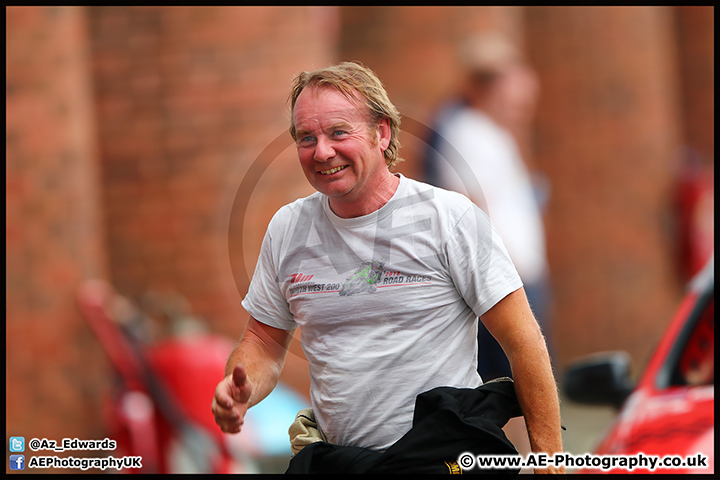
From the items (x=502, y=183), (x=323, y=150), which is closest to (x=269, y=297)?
(x=323, y=150)

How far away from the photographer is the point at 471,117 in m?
4.76

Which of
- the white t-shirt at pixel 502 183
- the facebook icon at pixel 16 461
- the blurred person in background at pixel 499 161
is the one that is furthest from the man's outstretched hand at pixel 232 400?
the white t-shirt at pixel 502 183

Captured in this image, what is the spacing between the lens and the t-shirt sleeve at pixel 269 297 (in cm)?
225

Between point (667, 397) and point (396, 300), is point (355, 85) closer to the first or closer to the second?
point (396, 300)

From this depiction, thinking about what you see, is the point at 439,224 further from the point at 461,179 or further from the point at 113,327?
the point at 113,327

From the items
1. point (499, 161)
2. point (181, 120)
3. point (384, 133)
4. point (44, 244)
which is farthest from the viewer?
point (181, 120)

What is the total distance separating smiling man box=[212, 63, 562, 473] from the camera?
6.65 ft

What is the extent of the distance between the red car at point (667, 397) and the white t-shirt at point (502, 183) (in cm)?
119

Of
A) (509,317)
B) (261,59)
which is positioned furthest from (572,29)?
(509,317)

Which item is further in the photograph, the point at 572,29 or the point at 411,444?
the point at 572,29

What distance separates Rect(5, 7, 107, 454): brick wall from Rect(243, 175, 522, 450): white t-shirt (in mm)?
3052

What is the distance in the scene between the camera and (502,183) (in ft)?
14.9

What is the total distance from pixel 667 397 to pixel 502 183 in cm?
172

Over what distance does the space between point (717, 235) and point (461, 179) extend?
2551 millimetres
